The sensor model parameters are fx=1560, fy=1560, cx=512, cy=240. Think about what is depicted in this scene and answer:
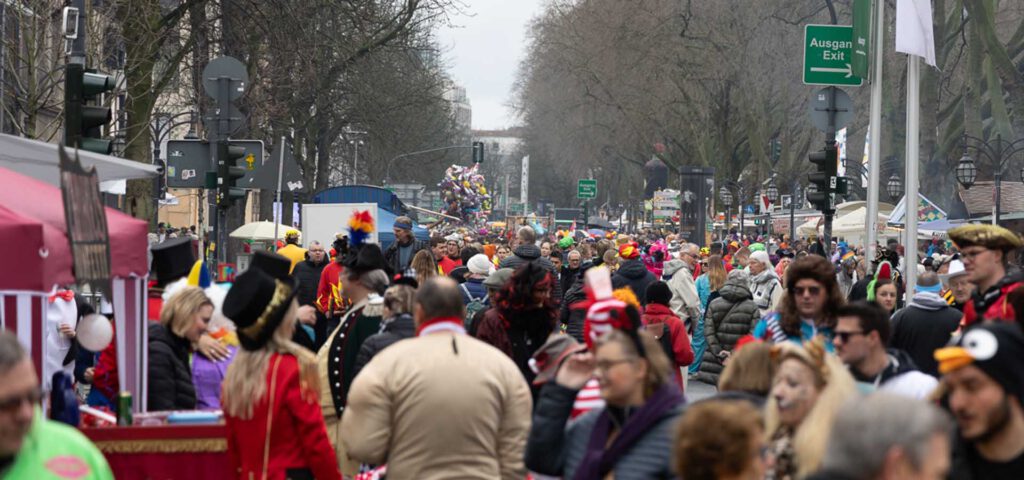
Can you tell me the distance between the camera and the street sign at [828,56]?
1848 centimetres

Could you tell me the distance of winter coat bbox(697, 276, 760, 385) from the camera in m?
13.4

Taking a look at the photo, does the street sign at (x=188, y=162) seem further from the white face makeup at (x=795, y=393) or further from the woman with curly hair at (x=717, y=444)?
the woman with curly hair at (x=717, y=444)

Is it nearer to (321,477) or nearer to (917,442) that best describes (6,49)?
(321,477)

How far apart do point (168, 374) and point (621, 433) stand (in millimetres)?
3699

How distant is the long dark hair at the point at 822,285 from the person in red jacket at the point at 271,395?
2.62 meters

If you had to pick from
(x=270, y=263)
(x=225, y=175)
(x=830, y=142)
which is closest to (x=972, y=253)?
(x=270, y=263)

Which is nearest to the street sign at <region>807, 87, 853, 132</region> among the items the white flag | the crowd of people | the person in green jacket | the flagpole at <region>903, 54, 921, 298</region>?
the flagpole at <region>903, 54, 921, 298</region>

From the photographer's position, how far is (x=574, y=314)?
1331cm

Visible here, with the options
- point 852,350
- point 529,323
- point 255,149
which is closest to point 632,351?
point 852,350

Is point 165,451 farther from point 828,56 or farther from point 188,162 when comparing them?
point 828,56

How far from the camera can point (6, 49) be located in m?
21.5

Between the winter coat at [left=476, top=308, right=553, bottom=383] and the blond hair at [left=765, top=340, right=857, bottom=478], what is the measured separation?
12.6ft

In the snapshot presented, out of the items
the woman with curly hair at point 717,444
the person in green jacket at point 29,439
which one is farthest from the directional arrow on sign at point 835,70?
the person in green jacket at point 29,439

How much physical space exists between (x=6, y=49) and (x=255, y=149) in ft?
17.3
